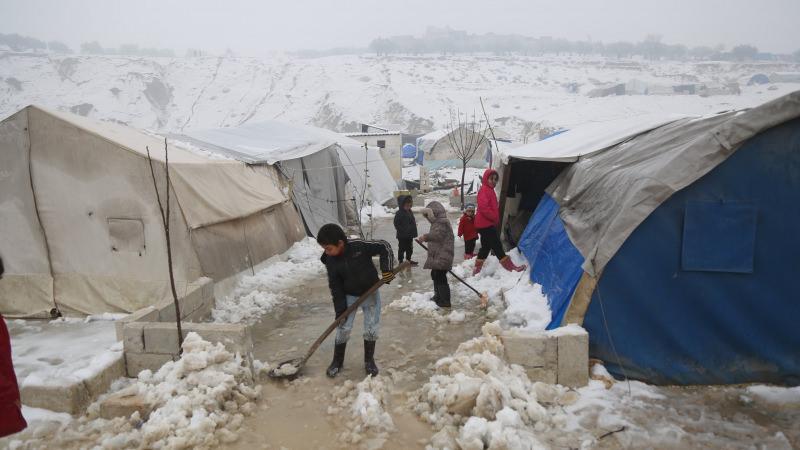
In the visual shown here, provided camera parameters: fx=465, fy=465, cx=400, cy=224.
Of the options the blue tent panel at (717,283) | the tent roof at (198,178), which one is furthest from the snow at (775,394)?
the tent roof at (198,178)

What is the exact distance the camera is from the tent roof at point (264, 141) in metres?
11.0

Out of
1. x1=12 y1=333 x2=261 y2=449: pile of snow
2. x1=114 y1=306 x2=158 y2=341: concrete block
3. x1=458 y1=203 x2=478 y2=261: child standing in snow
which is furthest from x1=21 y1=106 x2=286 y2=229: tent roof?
x1=458 y1=203 x2=478 y2=261: child standing in snow

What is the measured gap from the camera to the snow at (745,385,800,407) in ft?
13.2

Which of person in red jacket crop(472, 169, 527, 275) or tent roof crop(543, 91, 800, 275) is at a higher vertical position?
tent roof crop(543, 91, 800, 275)

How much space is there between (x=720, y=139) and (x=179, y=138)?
420 inches

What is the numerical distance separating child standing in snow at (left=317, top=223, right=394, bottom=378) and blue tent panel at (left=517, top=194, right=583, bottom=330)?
6.31ft

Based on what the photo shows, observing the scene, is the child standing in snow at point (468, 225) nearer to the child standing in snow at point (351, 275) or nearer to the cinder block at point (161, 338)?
the child standing in snow at point (351, 275)

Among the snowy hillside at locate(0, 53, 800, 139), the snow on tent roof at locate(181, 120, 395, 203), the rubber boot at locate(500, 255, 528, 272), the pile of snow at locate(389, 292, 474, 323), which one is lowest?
the pile of snow at locate(389, 292, 474, 323)

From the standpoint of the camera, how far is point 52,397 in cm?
417

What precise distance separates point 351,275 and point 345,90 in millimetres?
71604

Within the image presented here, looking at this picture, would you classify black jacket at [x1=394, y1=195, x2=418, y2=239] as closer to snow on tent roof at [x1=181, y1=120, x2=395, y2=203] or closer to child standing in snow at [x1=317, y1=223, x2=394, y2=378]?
child standing in snow at [x1=317, y1=223, x2=394, y2=378]

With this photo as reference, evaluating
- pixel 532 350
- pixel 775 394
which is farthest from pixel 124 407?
pixel 775 394

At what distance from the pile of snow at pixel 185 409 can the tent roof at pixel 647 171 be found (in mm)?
3496

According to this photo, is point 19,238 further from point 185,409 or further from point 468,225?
point 468,225
